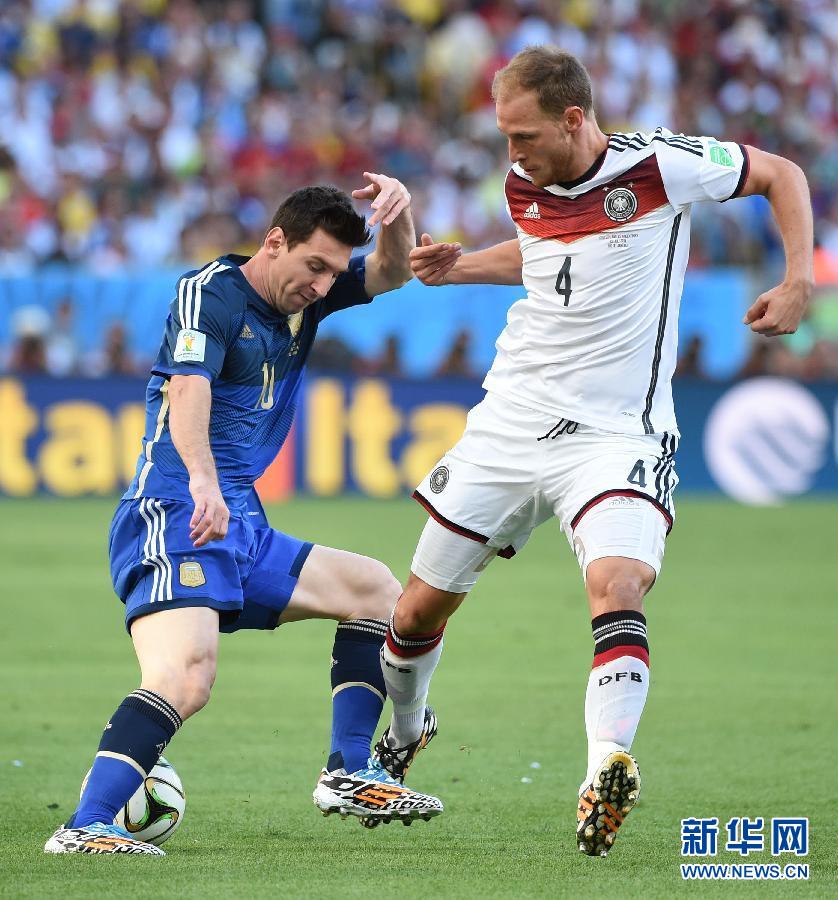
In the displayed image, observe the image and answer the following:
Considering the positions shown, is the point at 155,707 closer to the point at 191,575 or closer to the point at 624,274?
the point at 191,575

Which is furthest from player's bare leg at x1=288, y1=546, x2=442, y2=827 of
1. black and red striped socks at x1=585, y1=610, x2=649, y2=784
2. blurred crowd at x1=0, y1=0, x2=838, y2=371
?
blurred crowd at x1=0, y1=0, x2=838, y2=371

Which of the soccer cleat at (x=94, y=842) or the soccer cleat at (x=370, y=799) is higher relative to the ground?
the soccer cleat at (x=370, y=799)

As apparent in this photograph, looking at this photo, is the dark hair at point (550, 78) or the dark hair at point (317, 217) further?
the dark hair at point (317, 217)

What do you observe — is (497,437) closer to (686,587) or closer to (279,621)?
(279,621)

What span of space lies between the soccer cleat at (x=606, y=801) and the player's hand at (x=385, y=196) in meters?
2.26

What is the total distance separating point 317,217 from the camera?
19.3ft

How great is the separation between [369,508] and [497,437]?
11410 millimetres

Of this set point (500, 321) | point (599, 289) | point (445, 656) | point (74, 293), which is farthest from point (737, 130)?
point (599, 289)

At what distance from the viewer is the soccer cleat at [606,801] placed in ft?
15.9

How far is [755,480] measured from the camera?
18219 mm

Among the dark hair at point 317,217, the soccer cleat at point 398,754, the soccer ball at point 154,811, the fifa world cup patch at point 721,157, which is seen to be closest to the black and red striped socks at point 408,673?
the soccer cleat at point 398,754

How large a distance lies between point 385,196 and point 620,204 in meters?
0.95

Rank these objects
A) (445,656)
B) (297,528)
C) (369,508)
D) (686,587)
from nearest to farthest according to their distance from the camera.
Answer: (445,656) → (686,587) → (297,528) → (369,508)

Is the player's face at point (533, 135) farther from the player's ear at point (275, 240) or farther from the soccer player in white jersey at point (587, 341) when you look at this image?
the player's ear at point (275, 240)
